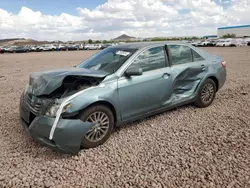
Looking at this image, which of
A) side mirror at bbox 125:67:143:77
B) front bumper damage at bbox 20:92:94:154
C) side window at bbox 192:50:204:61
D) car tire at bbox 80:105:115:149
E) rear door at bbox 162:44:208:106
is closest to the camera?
front bumper damage at bbox 20:92:94:154

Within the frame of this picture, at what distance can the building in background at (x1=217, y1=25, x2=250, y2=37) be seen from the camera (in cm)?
8685

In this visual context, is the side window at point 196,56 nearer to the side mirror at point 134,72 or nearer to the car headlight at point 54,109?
the side mirror at point 134,72

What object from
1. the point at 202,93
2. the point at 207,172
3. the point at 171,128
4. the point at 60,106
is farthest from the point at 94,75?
the point at 202,93

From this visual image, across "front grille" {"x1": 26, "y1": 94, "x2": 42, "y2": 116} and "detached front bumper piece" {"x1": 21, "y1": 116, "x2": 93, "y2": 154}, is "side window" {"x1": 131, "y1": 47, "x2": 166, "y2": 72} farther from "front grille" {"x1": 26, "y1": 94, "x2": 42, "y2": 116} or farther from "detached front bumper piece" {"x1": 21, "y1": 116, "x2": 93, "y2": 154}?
"front grille" {"x1": 26, "y1": 94, "x2": 42, "y2": 116}

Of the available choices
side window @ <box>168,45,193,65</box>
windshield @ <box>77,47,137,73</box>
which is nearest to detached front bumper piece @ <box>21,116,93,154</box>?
windshield @ <box>77,47,137,73</box>

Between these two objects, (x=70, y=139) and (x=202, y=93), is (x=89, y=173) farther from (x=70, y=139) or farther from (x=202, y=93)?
(x=202, y=93)

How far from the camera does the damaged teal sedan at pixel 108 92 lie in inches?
119

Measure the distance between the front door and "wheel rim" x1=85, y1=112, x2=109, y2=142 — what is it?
35cm

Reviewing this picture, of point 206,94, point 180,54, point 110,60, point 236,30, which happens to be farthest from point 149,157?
point 236,30

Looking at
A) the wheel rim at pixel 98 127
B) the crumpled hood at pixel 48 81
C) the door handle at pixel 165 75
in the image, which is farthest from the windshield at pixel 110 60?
the wheel rim at pixel 98 127

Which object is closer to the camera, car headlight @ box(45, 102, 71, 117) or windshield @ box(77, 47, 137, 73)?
car headlight @ box(45, 102, 71, 117)

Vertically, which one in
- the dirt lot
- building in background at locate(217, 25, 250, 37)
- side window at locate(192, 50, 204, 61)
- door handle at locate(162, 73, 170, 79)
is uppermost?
building in background at locate(217, 25, 250, 37)

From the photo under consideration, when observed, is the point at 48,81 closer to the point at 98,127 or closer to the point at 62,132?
the point at 62,132

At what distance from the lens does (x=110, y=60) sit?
407 centimetres
